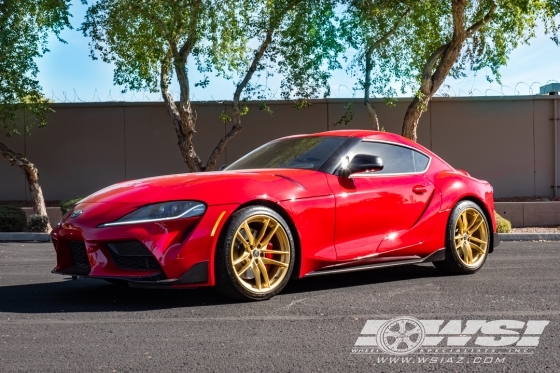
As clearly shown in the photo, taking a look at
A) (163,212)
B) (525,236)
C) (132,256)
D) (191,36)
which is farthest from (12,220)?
(163,212)

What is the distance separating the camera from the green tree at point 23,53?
56.4ft

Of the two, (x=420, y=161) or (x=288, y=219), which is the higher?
(x=420, y=161)

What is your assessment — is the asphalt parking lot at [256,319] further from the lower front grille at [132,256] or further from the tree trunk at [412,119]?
the tree trunk at [412,119]

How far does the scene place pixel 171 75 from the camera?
19.3m

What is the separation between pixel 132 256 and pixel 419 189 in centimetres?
281

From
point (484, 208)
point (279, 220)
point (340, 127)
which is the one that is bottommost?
point (484, 208)

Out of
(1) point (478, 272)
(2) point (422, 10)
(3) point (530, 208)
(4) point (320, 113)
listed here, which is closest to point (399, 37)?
(2) point (422, 10)

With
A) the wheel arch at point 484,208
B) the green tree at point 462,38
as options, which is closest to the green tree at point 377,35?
the green tree at point 462,38

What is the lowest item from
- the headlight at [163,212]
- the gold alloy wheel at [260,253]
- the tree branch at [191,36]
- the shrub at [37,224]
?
the shrub at [37,224]

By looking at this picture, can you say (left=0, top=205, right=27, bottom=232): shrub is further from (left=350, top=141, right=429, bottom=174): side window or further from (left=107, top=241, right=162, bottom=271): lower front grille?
(left=107, top=241, right=162, bottom=271): lower front grille

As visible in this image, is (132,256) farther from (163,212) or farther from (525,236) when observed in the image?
(525,236)

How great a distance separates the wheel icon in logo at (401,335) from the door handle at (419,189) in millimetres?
2000

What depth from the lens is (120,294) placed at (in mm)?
6793

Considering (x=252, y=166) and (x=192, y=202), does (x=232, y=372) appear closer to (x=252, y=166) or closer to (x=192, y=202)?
(x=192, y=202)
